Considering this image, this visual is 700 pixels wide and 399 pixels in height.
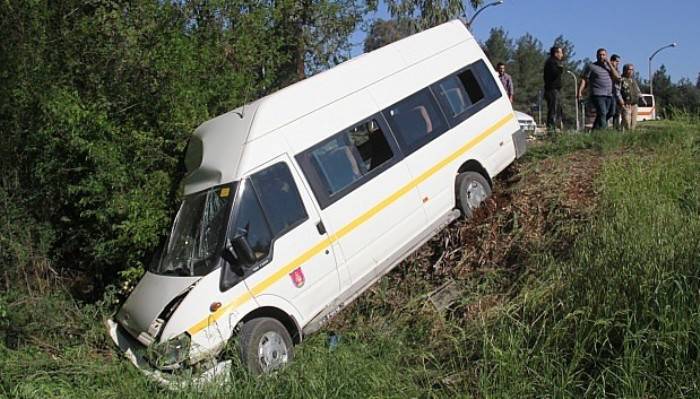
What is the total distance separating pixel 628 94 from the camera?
1305 cm

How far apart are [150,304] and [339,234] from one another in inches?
82.0

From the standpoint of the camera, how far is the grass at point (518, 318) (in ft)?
15.9

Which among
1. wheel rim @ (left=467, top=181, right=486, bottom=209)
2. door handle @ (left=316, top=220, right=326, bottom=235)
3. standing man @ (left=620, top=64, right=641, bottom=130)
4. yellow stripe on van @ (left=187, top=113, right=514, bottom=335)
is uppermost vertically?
door handle @ (left=316, top=220, right=326, bottom=235)

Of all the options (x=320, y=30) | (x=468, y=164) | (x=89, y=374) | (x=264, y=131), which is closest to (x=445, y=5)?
(x=320, y=30)

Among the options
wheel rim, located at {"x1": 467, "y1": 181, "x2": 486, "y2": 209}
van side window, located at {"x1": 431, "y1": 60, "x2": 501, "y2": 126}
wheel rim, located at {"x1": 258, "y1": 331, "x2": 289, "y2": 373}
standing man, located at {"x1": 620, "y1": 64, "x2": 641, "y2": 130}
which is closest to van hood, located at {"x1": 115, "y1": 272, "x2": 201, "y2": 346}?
wheel rim, located at {"x1": 258, "y1": 331, "x2": 289, "y2": 373}

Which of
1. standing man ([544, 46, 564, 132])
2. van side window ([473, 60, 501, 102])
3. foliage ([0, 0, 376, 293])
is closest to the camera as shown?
foliage ([0, 0, 376, 293])

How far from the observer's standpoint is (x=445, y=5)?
98.3 feet

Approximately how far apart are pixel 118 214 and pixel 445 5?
978 inches

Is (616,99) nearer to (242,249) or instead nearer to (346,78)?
(346,78)

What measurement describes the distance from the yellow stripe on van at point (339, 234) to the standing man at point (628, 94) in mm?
4924

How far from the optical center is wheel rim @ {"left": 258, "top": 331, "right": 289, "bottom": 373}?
19.9 feet

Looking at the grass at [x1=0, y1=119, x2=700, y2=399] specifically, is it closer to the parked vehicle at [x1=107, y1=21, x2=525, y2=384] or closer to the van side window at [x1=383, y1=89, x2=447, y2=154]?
the parked vehicle at [x1=107, y1=21, x2=525, y2=384]

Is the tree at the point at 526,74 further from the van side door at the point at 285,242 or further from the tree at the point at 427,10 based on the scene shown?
the van side door at the point at 285,242

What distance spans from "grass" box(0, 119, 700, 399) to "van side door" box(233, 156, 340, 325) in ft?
1.80
